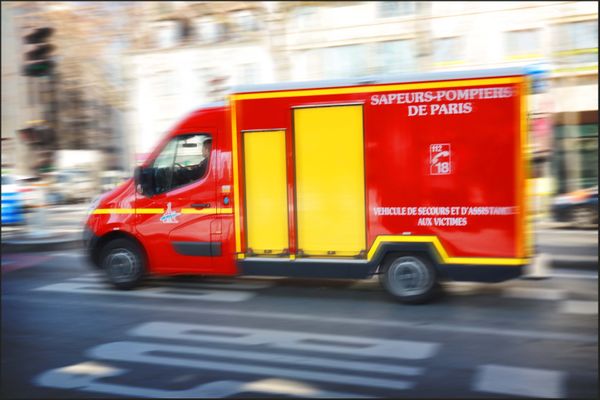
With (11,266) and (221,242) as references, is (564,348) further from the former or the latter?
(11,266)

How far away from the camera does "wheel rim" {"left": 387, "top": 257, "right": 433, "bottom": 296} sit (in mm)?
6973

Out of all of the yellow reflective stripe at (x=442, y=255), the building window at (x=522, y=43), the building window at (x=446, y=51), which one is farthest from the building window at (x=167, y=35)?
the yellow reflective stripe at (x=442, y=255)

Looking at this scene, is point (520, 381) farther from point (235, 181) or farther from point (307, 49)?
point (307, 49)

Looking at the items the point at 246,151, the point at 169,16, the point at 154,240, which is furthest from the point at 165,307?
the point at 169,16

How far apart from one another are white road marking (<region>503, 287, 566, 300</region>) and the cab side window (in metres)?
4.11

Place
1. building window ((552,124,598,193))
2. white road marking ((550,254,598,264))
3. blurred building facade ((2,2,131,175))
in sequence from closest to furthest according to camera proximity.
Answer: white road marking ((550,254,598,264)) < blurred building facade ((2,2,131,175)) < building window ((552,124,598,193))

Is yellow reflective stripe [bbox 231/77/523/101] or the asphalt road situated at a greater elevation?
yellow reflective stripe [bbox 231/77/523/101]

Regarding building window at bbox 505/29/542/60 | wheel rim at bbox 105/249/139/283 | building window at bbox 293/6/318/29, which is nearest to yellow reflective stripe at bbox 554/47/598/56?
building window at bbox 505/29/542/60

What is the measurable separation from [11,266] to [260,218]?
586 centimetres

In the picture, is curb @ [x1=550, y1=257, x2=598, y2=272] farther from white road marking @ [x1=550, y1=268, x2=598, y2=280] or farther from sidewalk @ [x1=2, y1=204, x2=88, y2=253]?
sidewalk @ [x1=2, y1=204, x2=88, y2=253]

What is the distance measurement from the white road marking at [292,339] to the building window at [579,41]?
19372mm

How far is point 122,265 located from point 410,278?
3838 millimetres

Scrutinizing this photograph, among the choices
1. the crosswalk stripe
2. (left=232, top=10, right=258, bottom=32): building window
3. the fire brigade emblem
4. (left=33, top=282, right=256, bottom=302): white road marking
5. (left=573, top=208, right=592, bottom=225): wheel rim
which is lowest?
the crosswalk stripe

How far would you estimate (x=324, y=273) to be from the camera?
7.22 metres
